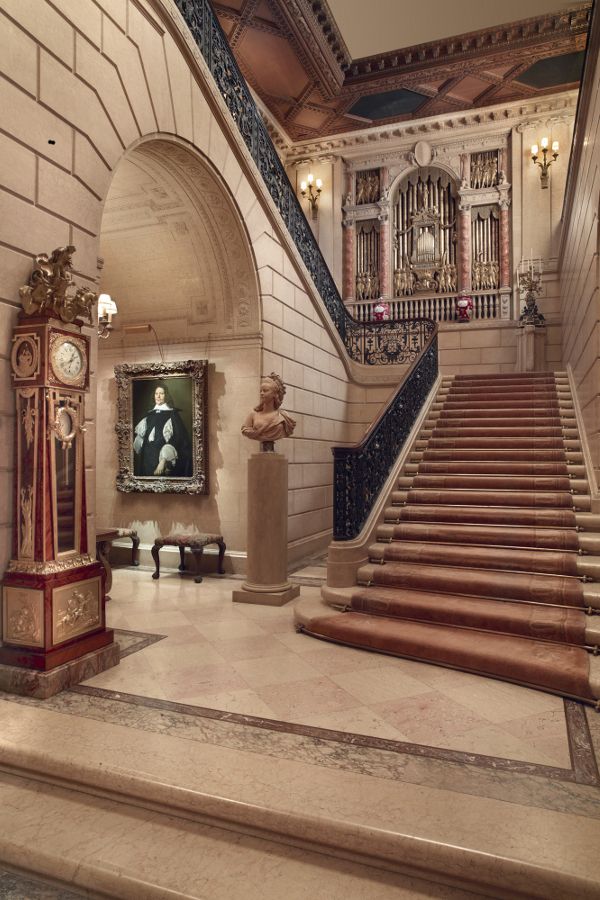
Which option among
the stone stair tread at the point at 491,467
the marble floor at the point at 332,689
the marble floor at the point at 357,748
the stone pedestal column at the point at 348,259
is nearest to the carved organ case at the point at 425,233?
the stone pedestal column at the point at 348,259

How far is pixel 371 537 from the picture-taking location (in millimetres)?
5289

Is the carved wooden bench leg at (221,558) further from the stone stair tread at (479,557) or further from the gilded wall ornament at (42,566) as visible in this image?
the gilded wall ornament at (42,566)

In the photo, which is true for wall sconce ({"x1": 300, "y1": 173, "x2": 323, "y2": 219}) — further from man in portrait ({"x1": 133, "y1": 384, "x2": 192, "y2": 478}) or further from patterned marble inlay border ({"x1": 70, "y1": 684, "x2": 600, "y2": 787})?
patterned marble inlay border ({"x1": 70, "y1": 684, "x2": 600, "y2": 787})

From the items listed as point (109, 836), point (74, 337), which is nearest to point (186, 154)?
point (74, 337)

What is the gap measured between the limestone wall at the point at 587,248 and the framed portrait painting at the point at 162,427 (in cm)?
399

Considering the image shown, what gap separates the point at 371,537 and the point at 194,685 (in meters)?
2.40

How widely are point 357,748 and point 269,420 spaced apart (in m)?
3.34

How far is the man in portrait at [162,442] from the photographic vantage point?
6.67m

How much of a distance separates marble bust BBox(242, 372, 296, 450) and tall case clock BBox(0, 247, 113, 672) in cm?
222

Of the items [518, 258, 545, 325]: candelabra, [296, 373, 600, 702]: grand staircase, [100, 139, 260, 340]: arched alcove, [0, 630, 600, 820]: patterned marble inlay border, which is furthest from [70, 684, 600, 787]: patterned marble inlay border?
[518, 258, 545, 325]: candelabra

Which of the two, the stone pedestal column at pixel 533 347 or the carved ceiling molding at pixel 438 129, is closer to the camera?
the stone pedestal column at pixel 533 347

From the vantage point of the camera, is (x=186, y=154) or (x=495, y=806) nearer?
(x=495, y=806)

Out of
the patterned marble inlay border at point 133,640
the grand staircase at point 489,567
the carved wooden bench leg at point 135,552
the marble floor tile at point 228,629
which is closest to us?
the grand staircase at point 489,567

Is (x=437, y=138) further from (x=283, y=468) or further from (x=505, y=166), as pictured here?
(x=283, y=468)
